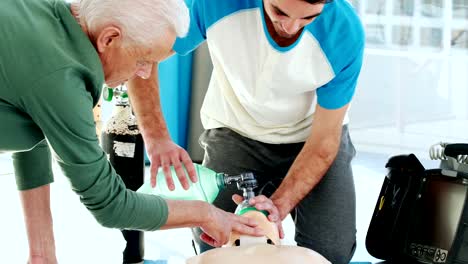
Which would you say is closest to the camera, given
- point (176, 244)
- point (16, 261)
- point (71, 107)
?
point (71, 107)

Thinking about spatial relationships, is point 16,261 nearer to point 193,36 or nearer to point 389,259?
point 193,36

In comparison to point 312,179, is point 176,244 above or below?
below

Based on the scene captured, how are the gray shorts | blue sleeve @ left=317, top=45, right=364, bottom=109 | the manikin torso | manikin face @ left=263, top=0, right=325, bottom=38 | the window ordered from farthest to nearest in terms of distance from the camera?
the window → the gray shorts → blue sleeve @ left=317, top=45, right=364, bottom=109 → manikin face @ left=263, top=0, right=325, bottom=38 → the manikin torso

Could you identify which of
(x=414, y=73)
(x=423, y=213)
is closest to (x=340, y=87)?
(x=423, y=213)

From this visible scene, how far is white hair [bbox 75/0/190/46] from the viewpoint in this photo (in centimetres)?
133

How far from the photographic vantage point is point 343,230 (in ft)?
6.78

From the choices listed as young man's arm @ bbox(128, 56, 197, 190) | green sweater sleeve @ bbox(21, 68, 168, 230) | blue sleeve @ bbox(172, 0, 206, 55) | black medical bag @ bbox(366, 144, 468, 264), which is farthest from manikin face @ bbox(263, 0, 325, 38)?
black medical bag @ bbox(366, 144, 468, 264)

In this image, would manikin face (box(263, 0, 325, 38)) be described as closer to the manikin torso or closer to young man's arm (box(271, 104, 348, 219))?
young man's arm (box(271, 104, 348, 219))

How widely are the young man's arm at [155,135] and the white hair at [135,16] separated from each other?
497 millimetres

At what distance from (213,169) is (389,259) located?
688mm

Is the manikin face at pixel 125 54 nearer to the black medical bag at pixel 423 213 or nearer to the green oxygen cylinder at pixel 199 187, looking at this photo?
the green oxygen cylinder at pixel 199 187

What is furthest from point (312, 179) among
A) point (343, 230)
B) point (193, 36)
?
point (193, 36)

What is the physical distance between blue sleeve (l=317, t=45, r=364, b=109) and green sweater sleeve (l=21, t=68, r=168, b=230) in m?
0.61

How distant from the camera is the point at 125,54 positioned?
1.39 meters
